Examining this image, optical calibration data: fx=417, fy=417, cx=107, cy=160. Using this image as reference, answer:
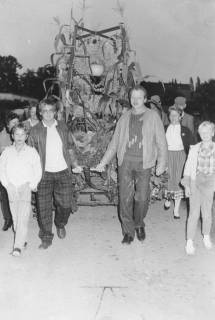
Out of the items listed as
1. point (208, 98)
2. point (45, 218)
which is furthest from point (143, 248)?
point (208, 98)

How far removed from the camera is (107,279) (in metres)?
4.11

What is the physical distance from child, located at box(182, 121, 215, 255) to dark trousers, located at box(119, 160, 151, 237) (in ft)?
1.68

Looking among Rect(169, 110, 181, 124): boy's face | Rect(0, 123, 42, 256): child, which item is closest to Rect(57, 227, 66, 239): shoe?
Rect(0, 123, 42, 256): child

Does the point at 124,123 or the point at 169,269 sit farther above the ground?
the point at 124,123

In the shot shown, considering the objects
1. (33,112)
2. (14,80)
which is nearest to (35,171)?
(33,112)

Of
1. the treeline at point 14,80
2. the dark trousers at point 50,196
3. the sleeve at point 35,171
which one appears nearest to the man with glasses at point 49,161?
the dark trousers at point 50,196

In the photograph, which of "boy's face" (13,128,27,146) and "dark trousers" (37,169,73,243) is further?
"dark trousers" (37,169,73,243)

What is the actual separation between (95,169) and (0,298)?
2.47m

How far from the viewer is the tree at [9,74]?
5536 centimetres

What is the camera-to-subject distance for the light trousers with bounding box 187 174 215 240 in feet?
16.4

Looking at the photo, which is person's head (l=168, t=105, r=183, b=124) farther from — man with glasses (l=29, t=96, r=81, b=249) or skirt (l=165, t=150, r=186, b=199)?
man with glasses (l=29, t=96, r=81, b=249)

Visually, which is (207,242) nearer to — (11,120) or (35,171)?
(35,171)

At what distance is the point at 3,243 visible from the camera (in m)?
5.26

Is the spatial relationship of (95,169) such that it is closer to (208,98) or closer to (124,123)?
(124,123)
